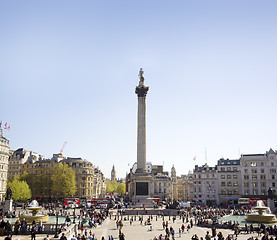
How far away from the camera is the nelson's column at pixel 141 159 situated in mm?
70750

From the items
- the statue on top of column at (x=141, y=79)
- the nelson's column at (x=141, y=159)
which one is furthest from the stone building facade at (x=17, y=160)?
the statue on top of column at (x=141, y=79)

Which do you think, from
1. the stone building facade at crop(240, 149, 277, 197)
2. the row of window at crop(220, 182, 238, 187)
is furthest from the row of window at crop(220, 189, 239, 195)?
the stone building facade at crop(240, 149, 277, 197)

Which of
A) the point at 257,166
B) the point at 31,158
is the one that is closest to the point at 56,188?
the point at 31,158

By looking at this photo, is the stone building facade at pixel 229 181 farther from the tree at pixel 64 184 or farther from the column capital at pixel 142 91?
the tree at pixel 64 184

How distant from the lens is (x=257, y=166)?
3632 inches

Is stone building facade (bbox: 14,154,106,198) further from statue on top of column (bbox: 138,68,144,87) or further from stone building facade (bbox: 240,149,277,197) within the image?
stone building facade (bbox: 240,149,277,197)

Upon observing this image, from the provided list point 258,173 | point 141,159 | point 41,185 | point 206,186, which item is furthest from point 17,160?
point 258,173

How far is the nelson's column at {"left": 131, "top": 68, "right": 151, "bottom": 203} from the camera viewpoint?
70750mm

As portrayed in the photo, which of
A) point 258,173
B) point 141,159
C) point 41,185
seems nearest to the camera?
point 141,159

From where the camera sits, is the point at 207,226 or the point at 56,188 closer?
the point at 207,226

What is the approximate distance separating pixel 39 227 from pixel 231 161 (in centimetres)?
8085

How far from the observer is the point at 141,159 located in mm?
74375

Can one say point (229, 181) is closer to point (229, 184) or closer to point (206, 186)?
point (229, 184)

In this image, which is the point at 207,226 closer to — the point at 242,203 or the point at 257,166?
the point at 242,203
